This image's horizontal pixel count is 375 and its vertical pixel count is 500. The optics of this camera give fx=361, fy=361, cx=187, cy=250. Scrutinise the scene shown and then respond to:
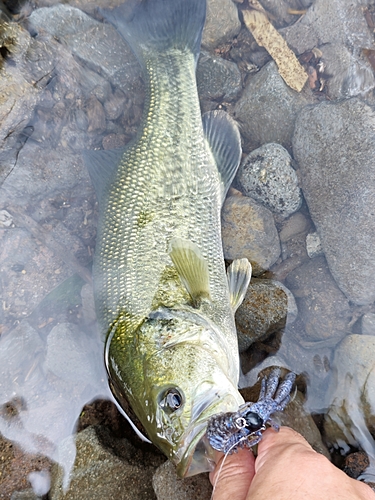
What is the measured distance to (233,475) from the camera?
2.07m

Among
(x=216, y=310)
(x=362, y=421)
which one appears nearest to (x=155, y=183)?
(x=216, y=310)

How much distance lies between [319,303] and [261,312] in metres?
0.71

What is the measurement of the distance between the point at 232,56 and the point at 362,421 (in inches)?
156

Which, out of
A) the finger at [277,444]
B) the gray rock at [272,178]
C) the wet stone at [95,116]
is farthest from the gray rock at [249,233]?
the finger at [277,444]

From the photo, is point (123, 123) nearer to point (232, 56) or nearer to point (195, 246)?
point (232, 56)

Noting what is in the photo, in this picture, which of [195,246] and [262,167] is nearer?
[195,246]

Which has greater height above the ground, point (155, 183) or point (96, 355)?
point (155, 183)

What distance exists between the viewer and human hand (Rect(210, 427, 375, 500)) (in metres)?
1.72

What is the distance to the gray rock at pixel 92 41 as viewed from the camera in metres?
3.81

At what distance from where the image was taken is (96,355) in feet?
11.2

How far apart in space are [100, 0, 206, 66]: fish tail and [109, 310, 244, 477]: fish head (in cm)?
252

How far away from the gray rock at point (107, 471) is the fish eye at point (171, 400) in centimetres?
120

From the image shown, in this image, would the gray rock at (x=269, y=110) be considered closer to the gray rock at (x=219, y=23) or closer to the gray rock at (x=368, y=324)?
the gray rock at (x=219, y=23)

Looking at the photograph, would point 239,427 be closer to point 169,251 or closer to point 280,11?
point 169,251
